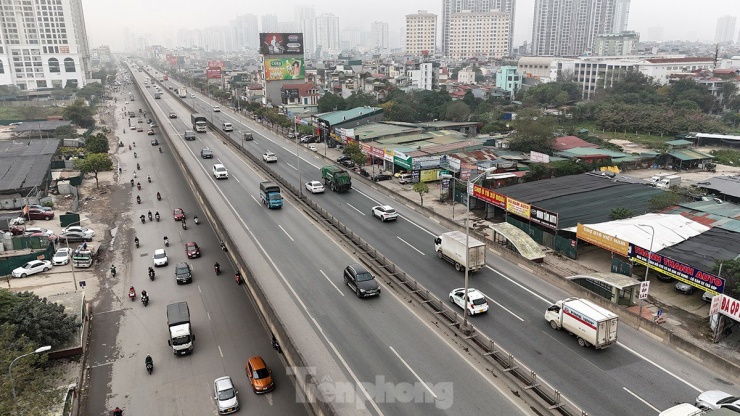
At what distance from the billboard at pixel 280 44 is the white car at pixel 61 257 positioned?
10207 centimetres

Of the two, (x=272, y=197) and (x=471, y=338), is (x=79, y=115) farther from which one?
(x=471, y=338)

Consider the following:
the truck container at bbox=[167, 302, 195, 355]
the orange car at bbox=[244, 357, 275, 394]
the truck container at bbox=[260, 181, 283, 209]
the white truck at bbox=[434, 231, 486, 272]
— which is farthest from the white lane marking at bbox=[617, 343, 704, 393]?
the truck container at bbox=[260, 181, 283, 209]

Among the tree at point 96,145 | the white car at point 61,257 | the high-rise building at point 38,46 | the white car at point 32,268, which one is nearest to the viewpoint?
the white car at point 32,268

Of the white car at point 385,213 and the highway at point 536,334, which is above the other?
the white car at point 385,213

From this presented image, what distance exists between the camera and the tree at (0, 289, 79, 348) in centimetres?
2905

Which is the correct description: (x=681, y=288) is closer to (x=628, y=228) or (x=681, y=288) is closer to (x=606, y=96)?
(x=628, y=228)

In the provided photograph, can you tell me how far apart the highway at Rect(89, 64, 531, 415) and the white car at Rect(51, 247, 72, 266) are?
5.67m

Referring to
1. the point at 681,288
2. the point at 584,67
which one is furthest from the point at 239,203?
the point at 584,67

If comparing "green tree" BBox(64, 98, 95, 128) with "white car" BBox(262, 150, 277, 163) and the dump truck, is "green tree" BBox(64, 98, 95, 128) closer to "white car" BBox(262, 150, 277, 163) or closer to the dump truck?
"white car" BBox(262, 150, 277, 163)

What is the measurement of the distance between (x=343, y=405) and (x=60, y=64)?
8697 inches

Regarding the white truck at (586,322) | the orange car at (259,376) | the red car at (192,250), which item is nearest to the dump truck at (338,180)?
the red car at (192,250)

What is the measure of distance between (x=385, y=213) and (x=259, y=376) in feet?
77.8

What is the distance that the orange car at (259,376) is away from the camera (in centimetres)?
2531

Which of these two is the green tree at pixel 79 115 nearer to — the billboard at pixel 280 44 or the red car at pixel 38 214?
the billboard at pixel 280 44
